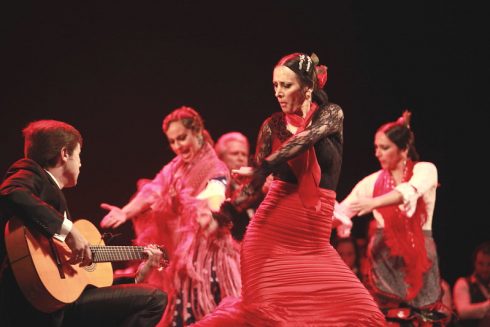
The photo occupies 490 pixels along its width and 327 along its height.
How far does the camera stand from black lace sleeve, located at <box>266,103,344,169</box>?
103 inches

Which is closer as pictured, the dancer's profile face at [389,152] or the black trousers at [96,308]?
the black trousers at [96,308]

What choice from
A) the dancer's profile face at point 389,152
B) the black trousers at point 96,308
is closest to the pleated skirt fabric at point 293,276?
the black trousers at point 96,308

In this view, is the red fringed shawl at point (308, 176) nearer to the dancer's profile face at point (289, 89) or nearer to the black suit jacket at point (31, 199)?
the dancer's profile face at point (289, 89)

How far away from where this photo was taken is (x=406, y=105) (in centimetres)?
640

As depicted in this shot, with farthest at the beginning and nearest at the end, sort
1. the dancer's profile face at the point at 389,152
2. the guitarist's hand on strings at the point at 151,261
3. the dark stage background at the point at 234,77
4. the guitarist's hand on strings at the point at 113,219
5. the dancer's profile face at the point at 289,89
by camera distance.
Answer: the dark stage background at the point at 234,77, the dancer's profile face at the point at 389,152, the guitarist's hand on strings at the point at 113,219, the guitarist's hand on strings at the point at 151,261, the dancer's profile face at the point at 289,89

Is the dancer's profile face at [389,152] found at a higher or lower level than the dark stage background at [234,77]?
lower

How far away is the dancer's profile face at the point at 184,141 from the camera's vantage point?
443cm

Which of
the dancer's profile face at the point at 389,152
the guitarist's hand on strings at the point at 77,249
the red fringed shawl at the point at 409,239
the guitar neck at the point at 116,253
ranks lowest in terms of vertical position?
the red fringed shawl at the point at 409,239

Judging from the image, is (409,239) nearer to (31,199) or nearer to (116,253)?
(116,253)

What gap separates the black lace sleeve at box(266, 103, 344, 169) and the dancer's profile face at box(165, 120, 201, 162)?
1745 millimetres

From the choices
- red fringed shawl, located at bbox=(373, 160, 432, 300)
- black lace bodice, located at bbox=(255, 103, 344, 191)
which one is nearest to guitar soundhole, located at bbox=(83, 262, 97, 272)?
black lace bodice, located at bbox=(255, 103, 344, 191)

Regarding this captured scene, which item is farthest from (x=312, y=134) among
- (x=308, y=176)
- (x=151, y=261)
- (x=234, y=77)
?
(x=234, y=77)

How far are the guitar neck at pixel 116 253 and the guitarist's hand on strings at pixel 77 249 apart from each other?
0.08m

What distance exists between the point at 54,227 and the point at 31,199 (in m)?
0.14
